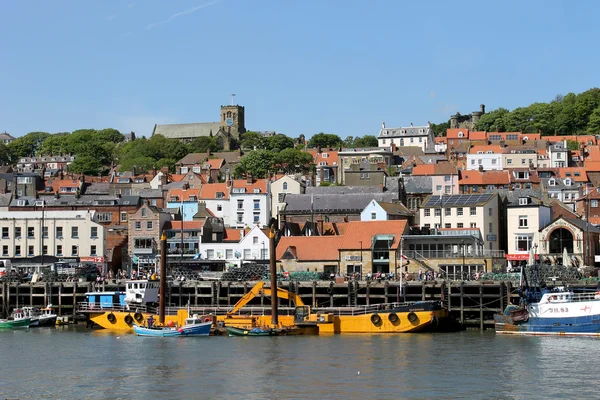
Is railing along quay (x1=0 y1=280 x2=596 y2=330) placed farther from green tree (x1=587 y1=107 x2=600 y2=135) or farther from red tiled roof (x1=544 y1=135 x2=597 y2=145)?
green tree (x1=587 y1=107 x2=600 y2=135)

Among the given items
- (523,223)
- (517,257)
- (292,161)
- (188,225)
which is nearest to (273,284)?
(517,257)

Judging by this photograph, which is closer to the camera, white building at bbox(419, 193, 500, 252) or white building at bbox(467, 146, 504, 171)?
white building at bbox(419, 193, 500, 252)

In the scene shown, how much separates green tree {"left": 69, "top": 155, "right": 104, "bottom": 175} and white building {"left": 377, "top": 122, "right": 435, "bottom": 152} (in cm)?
5047

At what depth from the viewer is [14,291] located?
7906 centimetres

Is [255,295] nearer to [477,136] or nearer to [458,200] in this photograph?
[458,200]

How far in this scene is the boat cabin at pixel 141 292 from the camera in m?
71.6

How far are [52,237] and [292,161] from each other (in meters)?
64.2

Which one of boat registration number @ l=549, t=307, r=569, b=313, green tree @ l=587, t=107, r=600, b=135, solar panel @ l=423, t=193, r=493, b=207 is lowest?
boat registration number @ l=549, t=307, r=569, b=313

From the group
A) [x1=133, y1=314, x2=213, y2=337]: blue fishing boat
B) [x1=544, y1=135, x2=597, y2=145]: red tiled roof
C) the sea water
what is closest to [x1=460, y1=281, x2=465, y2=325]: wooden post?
the sea water

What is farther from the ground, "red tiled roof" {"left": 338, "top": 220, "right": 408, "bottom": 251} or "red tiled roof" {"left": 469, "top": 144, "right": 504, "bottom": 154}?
"red tiled roof" {"left": 469, "top": 144, "right": 504, "bottom": 154}

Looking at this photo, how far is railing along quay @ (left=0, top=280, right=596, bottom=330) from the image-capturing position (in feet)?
221

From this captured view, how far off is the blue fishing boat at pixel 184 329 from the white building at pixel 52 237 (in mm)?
34388

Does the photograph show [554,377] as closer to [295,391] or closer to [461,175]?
[295,391]

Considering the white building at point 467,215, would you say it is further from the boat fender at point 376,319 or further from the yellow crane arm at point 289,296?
the boat fender at point 376,319
